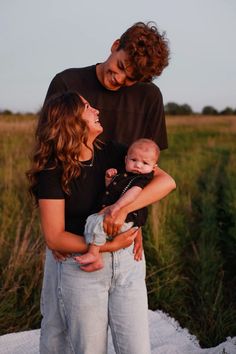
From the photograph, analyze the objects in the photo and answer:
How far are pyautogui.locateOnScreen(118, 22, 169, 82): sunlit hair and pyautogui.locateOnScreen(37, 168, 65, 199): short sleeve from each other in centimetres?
79

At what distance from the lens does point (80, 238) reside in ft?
7.82

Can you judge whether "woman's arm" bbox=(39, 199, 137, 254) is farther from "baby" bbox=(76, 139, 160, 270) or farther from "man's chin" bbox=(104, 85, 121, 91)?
"man's chin" bbox=(104, 85, 121, 91)

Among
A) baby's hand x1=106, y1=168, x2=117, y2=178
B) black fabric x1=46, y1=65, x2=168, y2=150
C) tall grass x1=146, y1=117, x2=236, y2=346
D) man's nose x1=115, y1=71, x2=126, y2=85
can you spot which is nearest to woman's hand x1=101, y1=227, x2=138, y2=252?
baby's hand x1=106, y1=168, x2=117, y2=178

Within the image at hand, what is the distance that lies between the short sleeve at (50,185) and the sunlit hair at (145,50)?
0.79m

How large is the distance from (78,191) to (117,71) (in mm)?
807

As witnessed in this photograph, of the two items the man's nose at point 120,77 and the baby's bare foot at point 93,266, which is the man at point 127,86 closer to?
the man's nose at point 120,77

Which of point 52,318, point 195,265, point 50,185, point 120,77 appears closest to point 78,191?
point 50,185

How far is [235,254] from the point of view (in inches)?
237

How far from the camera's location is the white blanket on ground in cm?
395

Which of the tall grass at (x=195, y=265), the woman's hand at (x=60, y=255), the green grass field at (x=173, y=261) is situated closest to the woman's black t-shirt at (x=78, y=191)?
the woman's hand at (x=60, y=255)

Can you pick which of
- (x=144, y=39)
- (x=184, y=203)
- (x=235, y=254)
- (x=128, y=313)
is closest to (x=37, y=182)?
(x=128, y=313)

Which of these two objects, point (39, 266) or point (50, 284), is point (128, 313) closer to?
point (50, 284)

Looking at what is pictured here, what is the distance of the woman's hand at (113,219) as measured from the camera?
2316 millimetres

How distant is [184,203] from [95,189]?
200 inches
